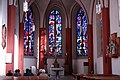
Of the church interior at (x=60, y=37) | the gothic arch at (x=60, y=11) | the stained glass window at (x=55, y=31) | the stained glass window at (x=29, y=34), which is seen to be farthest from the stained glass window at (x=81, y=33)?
the stained glass window at (x=29, y=34)

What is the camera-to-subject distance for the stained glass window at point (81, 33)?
2190 cm

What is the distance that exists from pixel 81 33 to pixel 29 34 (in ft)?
13.9

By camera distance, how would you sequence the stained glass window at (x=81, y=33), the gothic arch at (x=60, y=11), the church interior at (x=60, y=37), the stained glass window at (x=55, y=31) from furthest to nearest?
the stained glass window at (x=55, y=31)
the gothic arch at (x=60, y=11)
the stained glass window at (x=81, y=33)
the church interior at (x=60, y=37)

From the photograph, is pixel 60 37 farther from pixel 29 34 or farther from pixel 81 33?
pixel 29 34

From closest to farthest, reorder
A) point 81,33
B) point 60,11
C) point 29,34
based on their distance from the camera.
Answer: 1. point 29,34
2. point 81,33
3. point 60,11

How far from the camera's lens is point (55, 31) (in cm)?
2266

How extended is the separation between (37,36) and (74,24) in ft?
10.7

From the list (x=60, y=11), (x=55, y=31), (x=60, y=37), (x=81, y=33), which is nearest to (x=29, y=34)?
(x=55, y=31)

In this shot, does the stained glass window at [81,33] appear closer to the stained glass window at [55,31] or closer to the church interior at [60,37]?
the church interior at [60,37]

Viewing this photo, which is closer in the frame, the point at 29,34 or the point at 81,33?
the point at 29,34

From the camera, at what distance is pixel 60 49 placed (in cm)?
2248

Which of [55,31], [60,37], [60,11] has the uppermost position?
[60,11]

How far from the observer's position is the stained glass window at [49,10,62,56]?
2247 centimetres

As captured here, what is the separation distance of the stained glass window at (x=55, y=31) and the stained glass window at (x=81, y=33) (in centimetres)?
152
